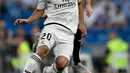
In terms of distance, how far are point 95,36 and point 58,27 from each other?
9.91 meters

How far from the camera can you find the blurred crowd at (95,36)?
777 inches

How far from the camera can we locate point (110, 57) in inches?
809

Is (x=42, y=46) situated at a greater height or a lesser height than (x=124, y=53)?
greater

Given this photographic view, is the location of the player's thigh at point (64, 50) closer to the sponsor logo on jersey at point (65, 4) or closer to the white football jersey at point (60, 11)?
the white football jersey at point (60, 11)

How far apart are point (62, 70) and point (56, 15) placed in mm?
1021

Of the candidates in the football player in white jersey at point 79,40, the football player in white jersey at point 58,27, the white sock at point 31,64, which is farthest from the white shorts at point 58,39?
the football player in white jersey at point 79,40

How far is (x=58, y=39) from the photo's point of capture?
11.5 metres

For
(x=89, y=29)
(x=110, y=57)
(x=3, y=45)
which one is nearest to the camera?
(x=3, y=45)

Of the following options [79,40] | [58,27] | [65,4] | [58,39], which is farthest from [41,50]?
[79,40]

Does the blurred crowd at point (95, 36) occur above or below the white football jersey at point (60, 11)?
below

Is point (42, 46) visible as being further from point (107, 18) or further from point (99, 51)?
point (107, 18)

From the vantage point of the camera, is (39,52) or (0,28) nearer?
(39,52)

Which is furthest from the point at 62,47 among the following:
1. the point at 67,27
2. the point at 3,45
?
the point at 3,45

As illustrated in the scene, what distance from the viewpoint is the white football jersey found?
38.1 ft
